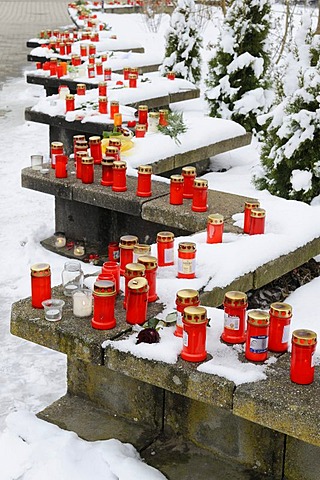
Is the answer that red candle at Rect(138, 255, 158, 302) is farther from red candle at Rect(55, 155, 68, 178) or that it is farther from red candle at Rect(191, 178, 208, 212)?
red candle at Rect(55, 155, 68, 178)

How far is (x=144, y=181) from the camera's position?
237 inches

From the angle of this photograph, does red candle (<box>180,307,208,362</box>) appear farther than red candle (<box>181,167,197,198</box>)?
No

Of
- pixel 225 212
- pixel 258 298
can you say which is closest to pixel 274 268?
pixel 258 298

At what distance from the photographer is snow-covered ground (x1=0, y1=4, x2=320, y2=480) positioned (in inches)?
135

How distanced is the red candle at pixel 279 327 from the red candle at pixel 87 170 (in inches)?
122

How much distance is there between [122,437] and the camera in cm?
372

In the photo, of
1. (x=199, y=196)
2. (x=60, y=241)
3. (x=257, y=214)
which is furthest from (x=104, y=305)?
(x=60, y=241)

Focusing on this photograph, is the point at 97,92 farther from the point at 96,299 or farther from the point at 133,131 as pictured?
the point at 96,299

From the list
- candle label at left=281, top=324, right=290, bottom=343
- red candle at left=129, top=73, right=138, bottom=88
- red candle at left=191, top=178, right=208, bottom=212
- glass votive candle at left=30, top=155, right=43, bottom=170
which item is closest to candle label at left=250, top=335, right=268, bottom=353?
candle label at left=281, top=324, right=290, bottom=343

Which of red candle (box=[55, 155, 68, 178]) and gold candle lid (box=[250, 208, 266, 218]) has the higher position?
gold candle lid (box=[250, 208, 266, 218])

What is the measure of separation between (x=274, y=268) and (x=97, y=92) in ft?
16.7

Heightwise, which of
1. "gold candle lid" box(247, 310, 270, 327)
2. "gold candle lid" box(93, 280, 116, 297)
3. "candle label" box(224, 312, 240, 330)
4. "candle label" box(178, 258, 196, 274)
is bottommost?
"candle label" box(178, 258, 196, 274)

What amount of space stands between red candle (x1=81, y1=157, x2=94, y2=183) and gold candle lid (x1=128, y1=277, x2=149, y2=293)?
2612 millimetres

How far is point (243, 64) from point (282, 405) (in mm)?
7421
